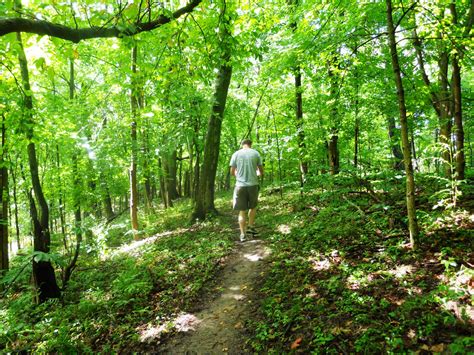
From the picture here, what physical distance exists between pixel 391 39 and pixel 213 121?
664 centimetres

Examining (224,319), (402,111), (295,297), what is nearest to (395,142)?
(402,111)

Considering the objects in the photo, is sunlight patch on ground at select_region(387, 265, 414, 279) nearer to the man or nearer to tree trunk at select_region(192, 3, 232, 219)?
the man

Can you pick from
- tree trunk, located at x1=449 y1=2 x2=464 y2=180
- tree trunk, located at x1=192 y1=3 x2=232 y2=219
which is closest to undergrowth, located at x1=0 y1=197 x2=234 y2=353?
tree trunk, located at x1=192 y1=3 x2=232 y2=219

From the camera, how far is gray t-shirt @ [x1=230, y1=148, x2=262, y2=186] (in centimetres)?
704

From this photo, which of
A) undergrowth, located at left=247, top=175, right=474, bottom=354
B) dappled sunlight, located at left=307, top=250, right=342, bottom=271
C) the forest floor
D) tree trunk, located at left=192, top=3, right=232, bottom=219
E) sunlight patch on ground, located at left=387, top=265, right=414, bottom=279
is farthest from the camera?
tree trunk, located at left=192, top=3, right=232, bottom=219

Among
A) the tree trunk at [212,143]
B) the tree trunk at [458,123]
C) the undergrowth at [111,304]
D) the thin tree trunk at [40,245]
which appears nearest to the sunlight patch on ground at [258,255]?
the undergrowth at [111,304]

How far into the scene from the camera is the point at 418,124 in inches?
328

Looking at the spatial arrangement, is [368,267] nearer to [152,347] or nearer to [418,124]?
[152,347]

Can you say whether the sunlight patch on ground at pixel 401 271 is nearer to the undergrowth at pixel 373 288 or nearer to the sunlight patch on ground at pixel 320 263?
the undergrowth at pixel 373 288

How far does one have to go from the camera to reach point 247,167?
23.1 ft

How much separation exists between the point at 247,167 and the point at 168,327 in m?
4.09

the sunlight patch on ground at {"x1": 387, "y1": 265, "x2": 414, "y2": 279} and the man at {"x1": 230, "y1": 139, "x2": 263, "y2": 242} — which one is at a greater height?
the man at {"x1": 230, "y1": 139, "x2": 263, "y2": 242}

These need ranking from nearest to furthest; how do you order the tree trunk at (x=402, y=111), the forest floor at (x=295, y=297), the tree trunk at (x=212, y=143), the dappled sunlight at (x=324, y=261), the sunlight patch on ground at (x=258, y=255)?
the forest floor at (x=295, y=297), the tree trunk at (x=402, y=111), the dappled sunlight at (x=324, y=261), the sunlight patch on ground at (x=258, y=255), the tree trunk at (x=212, y=143)

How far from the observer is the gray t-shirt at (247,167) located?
7.04 m
